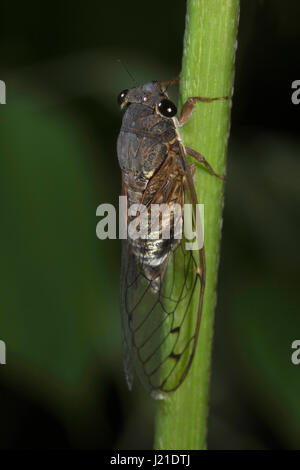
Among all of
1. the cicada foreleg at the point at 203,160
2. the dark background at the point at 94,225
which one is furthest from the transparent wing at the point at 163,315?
the dark background at the point at 94,225

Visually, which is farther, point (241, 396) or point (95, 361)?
point (241, 396)

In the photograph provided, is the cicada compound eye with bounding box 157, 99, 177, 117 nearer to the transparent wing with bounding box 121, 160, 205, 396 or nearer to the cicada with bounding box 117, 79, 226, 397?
the cicada with bounding box 117, 79, 226, 397

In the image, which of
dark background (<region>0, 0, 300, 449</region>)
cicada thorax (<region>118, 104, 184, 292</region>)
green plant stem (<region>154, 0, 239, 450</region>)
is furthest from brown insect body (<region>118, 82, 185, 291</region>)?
dark background (<region>0, 0, 300, 449</region>)

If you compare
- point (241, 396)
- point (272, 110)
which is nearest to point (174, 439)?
point (241, 396)

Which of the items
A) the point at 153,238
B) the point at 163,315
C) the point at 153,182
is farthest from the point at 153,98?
the point at 163,315

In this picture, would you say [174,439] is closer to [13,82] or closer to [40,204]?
[40,204]

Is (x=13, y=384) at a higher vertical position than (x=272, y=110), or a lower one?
lower

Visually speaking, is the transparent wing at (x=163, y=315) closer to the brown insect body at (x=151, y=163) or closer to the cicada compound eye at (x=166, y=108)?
the brown insect body at (x=151, y=163)

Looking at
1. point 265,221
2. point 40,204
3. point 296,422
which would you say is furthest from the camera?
point 265,221
